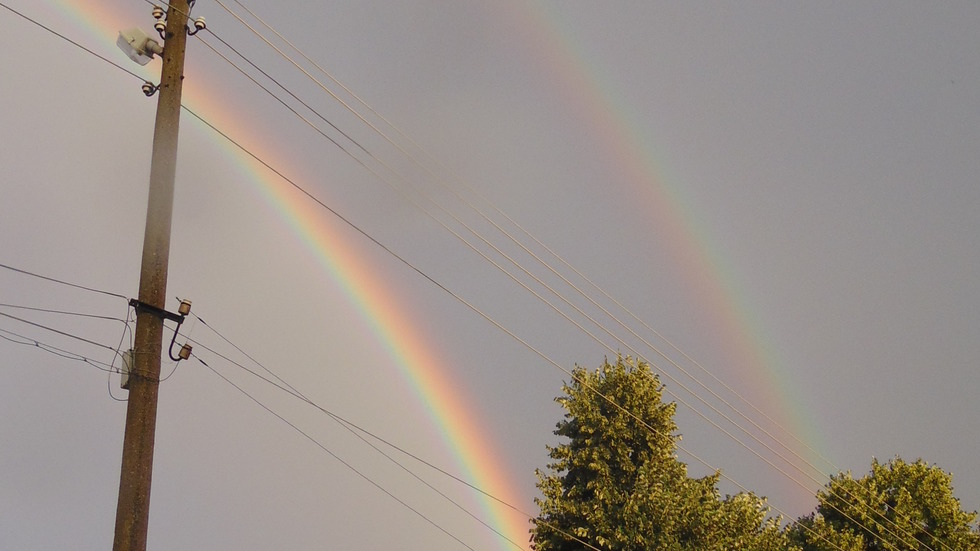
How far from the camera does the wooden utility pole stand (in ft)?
40.3

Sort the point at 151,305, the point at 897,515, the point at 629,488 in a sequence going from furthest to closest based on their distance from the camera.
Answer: the point at 897,515 → the point at 629,488 → the point at 151,305

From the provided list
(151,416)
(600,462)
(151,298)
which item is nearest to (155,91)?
(151,298)

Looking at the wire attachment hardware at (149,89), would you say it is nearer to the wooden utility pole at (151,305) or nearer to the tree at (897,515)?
the wooden utility pole at (151,305)

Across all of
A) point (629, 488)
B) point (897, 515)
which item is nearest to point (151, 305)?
point (629, 488)

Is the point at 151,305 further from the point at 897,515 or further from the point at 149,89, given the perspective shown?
the point at 897,515

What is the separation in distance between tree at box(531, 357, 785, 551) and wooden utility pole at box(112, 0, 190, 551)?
21206mm

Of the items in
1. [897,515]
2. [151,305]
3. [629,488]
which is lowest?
[151,305]

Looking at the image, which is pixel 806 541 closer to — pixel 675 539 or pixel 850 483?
pixel 850 483

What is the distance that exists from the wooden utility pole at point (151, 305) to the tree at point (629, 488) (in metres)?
21.2

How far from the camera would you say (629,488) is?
32.5 metres

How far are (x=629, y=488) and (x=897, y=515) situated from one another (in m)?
17.5

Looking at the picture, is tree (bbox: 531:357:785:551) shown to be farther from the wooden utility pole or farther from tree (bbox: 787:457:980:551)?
the wooden utility pole

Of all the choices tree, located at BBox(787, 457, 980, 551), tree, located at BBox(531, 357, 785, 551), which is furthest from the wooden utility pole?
tree, located at BBox(787, 457, 980, 551)

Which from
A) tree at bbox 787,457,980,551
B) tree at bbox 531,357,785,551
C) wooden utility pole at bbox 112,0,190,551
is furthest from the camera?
tree at bbox 787,457,980,551
